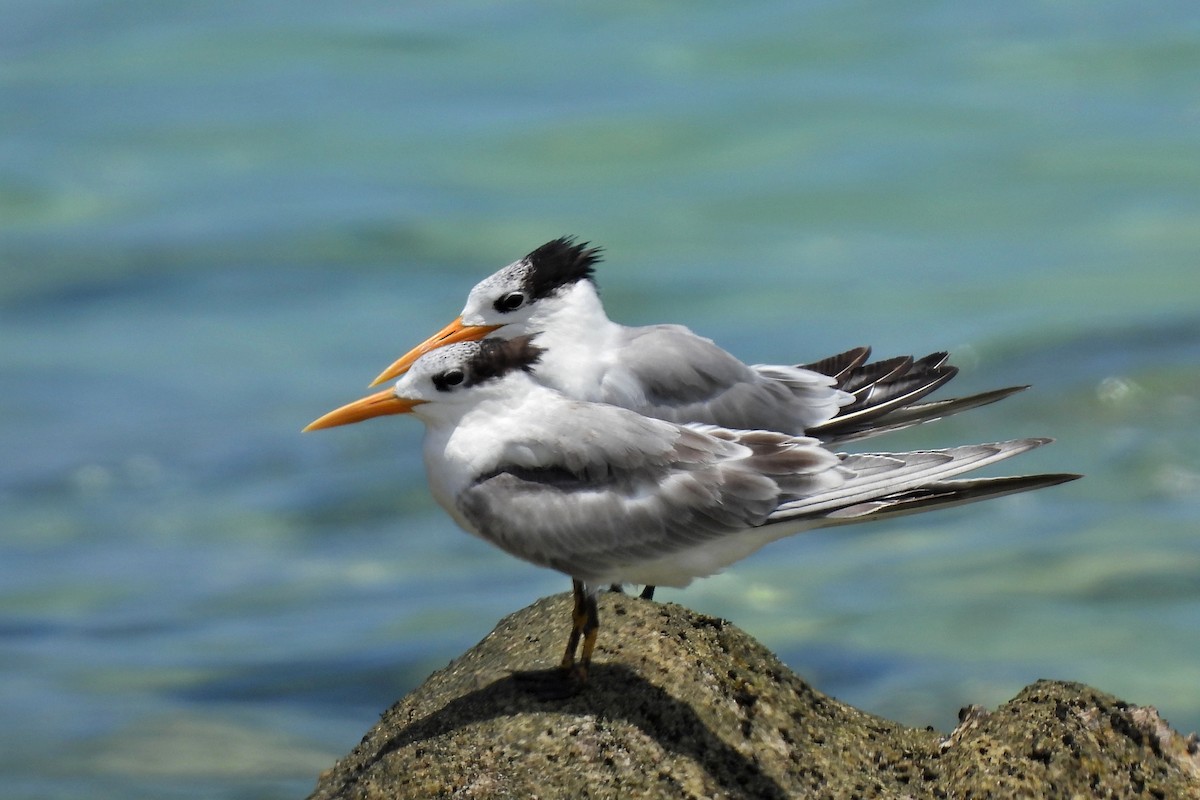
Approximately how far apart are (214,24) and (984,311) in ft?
35.0

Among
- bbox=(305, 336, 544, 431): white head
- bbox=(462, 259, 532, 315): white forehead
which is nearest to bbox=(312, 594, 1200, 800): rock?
bbox=(305, 336, 544, 431): white head

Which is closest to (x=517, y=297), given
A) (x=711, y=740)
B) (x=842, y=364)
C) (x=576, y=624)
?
(x=842, y=364)

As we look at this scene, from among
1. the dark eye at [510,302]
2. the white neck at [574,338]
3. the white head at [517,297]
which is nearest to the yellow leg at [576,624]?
the white neck at [574,338]

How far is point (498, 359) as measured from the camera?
6.03 metres

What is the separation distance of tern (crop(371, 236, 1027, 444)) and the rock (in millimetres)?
1701

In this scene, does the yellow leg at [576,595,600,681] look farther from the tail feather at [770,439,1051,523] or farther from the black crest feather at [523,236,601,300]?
the black crest feather at [523,236,601,300]

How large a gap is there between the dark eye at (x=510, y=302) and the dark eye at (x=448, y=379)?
1.80m

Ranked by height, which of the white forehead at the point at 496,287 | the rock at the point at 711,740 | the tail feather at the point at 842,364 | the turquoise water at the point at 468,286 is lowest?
the rock at the point at 711,740

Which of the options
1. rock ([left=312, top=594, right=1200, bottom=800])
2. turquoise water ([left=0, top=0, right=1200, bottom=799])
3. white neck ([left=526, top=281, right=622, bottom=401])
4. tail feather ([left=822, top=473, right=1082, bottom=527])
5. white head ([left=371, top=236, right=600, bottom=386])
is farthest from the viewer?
turquoise water ([left=0, top=0, right=1200, bottom=799])

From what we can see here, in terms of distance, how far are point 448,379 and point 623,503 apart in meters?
0.67

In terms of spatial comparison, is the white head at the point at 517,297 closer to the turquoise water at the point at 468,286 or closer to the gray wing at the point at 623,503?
the gray wing at the point at 623,503

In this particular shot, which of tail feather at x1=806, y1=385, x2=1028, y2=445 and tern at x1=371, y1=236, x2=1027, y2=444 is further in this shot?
tail feather at x1=806, y1=385, x2=1028, y2=445

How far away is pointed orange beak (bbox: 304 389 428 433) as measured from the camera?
6062mm

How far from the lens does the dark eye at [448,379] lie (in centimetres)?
597
